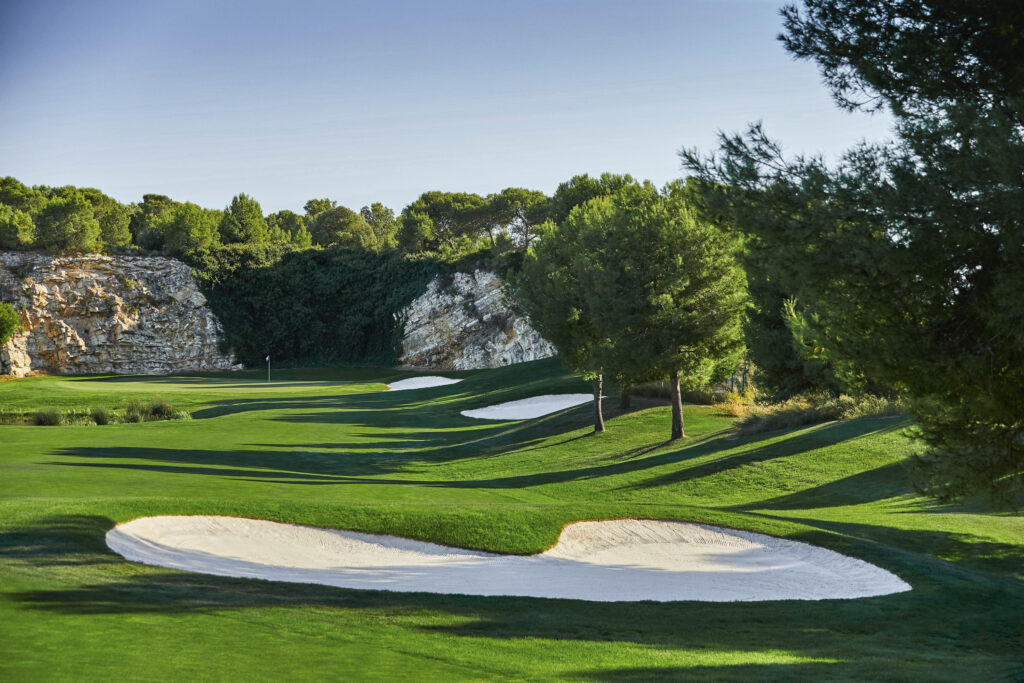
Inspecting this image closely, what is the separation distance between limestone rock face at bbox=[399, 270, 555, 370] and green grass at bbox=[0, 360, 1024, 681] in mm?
36997

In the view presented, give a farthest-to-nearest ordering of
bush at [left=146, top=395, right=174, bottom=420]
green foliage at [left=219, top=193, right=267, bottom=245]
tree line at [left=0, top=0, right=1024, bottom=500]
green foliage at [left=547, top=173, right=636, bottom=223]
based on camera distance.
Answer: green foliage at [left=219, top=193, right=267, bottom=245], green foliage at [left=547, top=173, right=636, bottom=223], bush at [left=146, top=395, right=174, bottom=420], tree line at [left=0, top=0, right=1024, bottom=500]

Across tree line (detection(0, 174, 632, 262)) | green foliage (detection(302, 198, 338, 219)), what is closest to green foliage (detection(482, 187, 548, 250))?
tree line (detection(0, 174, 632, 262))

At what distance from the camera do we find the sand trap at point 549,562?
393 inches

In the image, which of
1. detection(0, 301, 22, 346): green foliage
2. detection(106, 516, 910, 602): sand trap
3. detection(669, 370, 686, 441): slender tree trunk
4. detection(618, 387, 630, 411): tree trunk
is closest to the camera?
detection(106, 516, 910, 602): sand trap

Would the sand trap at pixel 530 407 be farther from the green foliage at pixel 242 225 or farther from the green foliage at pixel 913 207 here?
the green foliage at pixel 242 225

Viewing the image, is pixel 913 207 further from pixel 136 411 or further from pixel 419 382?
pixel 419 382

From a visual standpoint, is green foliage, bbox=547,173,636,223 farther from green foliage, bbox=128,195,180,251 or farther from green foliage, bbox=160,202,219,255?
green foliage, bbox=128,195,180,251

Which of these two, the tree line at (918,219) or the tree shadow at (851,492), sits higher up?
the tree line at (918,219)

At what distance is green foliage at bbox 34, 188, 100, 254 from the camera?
65188mm

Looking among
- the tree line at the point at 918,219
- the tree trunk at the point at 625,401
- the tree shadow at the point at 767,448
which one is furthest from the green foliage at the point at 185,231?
the tree line at the point at 918,219

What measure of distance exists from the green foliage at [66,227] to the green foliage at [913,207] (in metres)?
67.3

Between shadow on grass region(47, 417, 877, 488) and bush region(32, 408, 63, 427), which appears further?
bush region(32, 408, 63, 427)

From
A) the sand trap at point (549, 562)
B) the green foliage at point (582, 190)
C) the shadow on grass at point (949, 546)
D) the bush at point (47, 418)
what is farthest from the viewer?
the green foliage at point (582, 190)

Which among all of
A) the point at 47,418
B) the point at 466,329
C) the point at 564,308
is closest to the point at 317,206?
the point at 466,329
